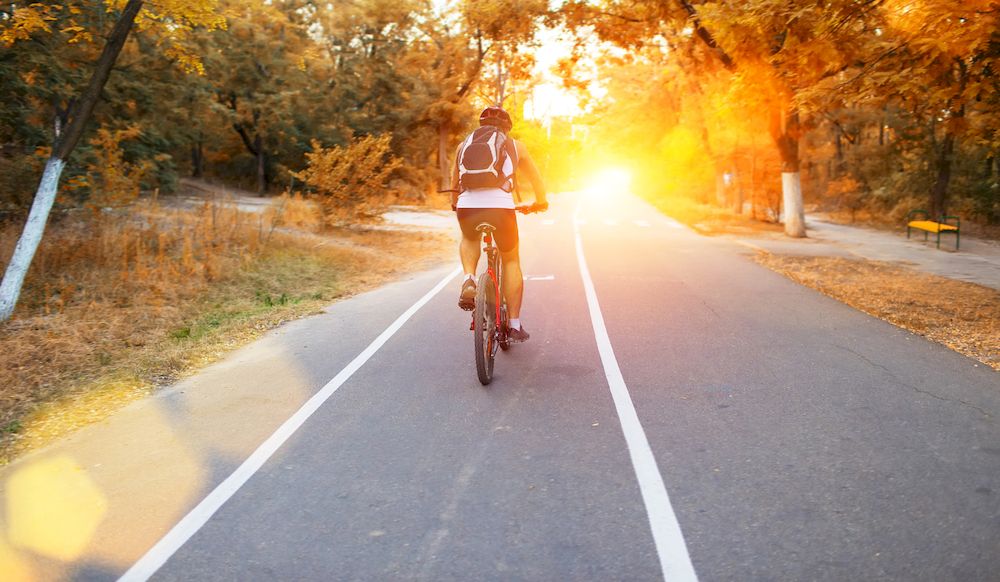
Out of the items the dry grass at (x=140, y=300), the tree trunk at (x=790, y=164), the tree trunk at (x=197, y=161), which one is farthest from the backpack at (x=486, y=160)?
the tree trunk at (x=197, y=161)

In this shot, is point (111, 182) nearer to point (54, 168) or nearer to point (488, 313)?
point (54, 168)

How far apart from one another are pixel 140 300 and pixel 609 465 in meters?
6.94

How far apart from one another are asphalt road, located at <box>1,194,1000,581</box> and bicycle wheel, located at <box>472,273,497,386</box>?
7.2 inches

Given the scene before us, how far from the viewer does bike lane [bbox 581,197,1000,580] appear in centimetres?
328

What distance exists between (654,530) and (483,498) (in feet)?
2.98

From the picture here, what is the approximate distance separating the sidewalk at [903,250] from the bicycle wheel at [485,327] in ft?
31.7

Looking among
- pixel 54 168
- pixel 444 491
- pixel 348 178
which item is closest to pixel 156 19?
pixel 54 168

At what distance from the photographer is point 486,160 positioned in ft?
19.0

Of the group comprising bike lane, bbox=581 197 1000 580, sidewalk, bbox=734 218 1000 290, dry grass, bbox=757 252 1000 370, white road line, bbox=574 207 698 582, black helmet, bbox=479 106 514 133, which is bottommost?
sidewalk, bbox=734 218 1000 290

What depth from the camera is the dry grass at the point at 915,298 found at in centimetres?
788

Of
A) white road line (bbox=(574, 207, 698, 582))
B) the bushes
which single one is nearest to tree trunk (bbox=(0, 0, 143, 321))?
white road line (bbox=(574, 207, 698, 582))

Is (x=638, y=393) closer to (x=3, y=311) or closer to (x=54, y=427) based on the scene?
(x=54, y=427)

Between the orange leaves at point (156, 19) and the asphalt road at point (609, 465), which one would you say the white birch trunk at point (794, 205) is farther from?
the orange leaves at point (156, 19)

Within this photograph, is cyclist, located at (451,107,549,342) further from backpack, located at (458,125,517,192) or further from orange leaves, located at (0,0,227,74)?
orange leaves, located at (0,0,227,74)
